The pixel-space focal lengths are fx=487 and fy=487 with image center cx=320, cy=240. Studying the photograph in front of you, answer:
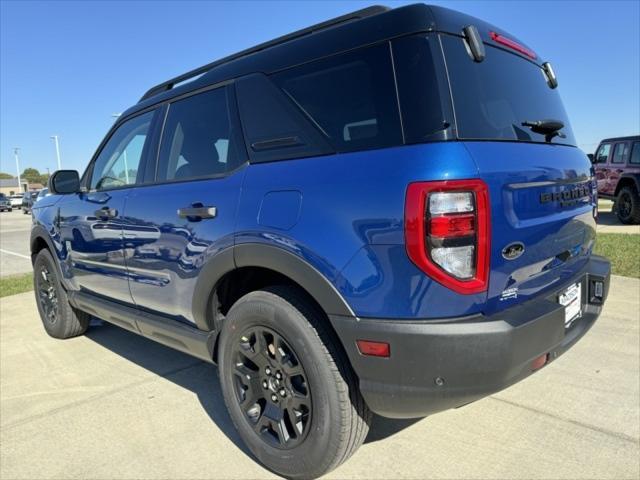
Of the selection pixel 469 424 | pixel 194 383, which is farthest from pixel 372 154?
pixel 194 383

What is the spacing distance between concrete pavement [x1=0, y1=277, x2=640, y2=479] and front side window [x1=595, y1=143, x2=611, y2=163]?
10.3m

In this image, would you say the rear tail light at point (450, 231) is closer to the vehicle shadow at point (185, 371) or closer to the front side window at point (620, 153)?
the vehicle shadow at point (185, 371)

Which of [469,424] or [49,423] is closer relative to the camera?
[469,424]

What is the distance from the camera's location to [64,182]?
152 inches

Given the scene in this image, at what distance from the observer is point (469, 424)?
2.66m

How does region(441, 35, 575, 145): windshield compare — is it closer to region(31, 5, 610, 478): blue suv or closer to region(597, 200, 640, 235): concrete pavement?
region(31, 5, 610, 478): blue suv

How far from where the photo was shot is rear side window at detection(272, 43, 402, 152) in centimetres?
191

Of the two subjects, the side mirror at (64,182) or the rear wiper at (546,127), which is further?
the side mirror at (64,182)

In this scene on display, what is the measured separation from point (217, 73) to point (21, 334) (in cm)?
373

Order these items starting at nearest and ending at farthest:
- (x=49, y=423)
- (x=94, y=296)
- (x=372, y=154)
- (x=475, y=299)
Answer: (x=475, y=299)
(x=372, y=154)
(x=49, y=423)
(x=94, y=296)

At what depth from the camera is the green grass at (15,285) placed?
7137 millimetres

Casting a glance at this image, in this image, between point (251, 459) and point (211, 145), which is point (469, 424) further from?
point (211, 145)

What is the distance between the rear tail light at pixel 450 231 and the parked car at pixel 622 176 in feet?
38.4

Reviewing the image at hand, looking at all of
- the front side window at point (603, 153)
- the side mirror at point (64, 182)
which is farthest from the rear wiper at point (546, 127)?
the front side window at point (603, 153)
